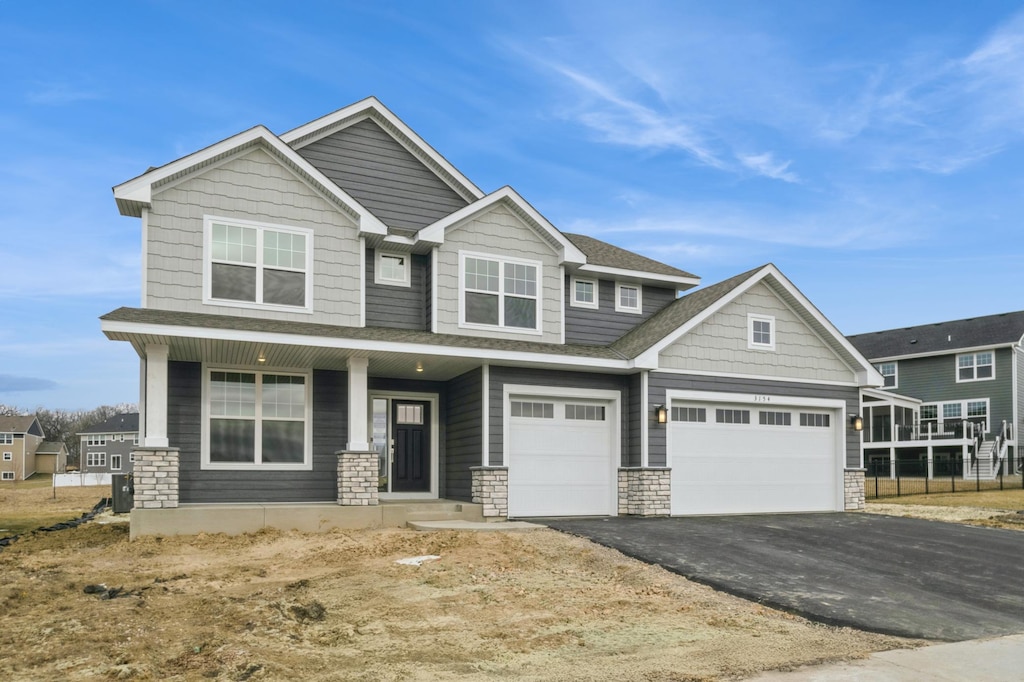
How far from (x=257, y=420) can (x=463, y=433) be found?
13.0 feet

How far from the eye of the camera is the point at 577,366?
53.1 ft

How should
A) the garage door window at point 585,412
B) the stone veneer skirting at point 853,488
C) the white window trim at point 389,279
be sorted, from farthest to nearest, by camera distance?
the stone veneer skirting at point 853,488
the garage door window at point 585,412
the white window trim at point 389,279

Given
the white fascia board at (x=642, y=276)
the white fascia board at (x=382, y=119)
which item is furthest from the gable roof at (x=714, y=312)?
the white fascia board at (x=382, y=119)

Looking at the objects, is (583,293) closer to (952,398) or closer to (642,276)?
(642,276)

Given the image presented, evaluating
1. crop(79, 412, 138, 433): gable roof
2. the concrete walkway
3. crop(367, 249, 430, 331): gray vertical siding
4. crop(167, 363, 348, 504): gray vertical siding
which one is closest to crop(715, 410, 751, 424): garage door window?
crop(367, 249, 430, 331): gray vertical siding

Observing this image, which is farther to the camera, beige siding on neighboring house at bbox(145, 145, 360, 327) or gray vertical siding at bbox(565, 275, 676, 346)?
gray vertical siding at bbox(565, 275, 676, 346)

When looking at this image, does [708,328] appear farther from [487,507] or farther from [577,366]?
[487,507]

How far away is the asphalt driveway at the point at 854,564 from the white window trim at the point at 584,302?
4868mm

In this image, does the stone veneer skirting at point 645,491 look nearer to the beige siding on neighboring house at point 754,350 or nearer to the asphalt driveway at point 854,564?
the asphalt driveway at point 854,564

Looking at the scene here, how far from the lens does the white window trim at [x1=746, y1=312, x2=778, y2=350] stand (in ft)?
58.3

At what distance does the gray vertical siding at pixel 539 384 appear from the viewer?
50.7ft

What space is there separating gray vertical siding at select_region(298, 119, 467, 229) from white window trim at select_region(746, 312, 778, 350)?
6841mm

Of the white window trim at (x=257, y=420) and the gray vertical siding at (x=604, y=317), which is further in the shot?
the gray vertical siding at (x=604, y=317)

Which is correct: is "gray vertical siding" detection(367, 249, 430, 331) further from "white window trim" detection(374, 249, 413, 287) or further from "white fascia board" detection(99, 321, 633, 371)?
"white fascia board" detection(99, 321, 633, 371)
